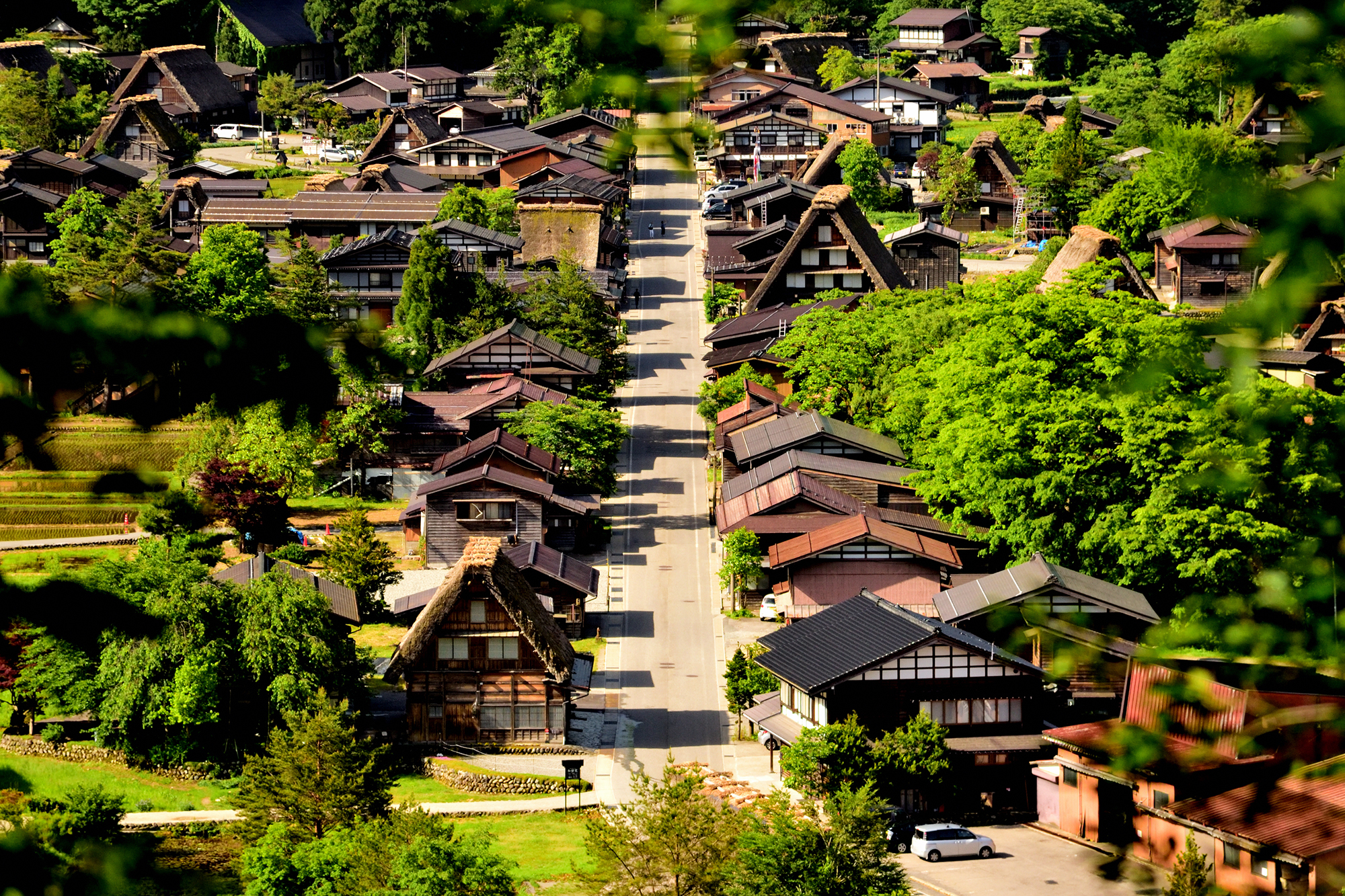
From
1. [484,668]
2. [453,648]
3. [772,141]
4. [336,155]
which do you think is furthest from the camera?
[336,155]

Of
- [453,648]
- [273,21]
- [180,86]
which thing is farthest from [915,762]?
[273,21]

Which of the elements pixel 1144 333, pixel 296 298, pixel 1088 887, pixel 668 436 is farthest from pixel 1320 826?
pixel 296 298

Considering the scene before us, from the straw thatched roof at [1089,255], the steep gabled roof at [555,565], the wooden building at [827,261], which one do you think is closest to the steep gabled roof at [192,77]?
the wooden building at [827,261]

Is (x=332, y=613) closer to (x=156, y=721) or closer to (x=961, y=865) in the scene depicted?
(x=156, y=721)

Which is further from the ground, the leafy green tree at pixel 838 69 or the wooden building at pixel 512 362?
the leafy green tree at pixel 838 69

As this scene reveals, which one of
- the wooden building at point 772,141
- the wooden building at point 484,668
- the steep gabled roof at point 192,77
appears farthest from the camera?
the steep gabled roof at point 192,77

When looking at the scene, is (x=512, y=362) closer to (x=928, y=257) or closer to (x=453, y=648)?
(x=928, y=257)

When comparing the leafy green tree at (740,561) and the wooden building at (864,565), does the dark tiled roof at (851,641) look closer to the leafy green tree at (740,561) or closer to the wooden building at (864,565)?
the wooden building at (864,565)
